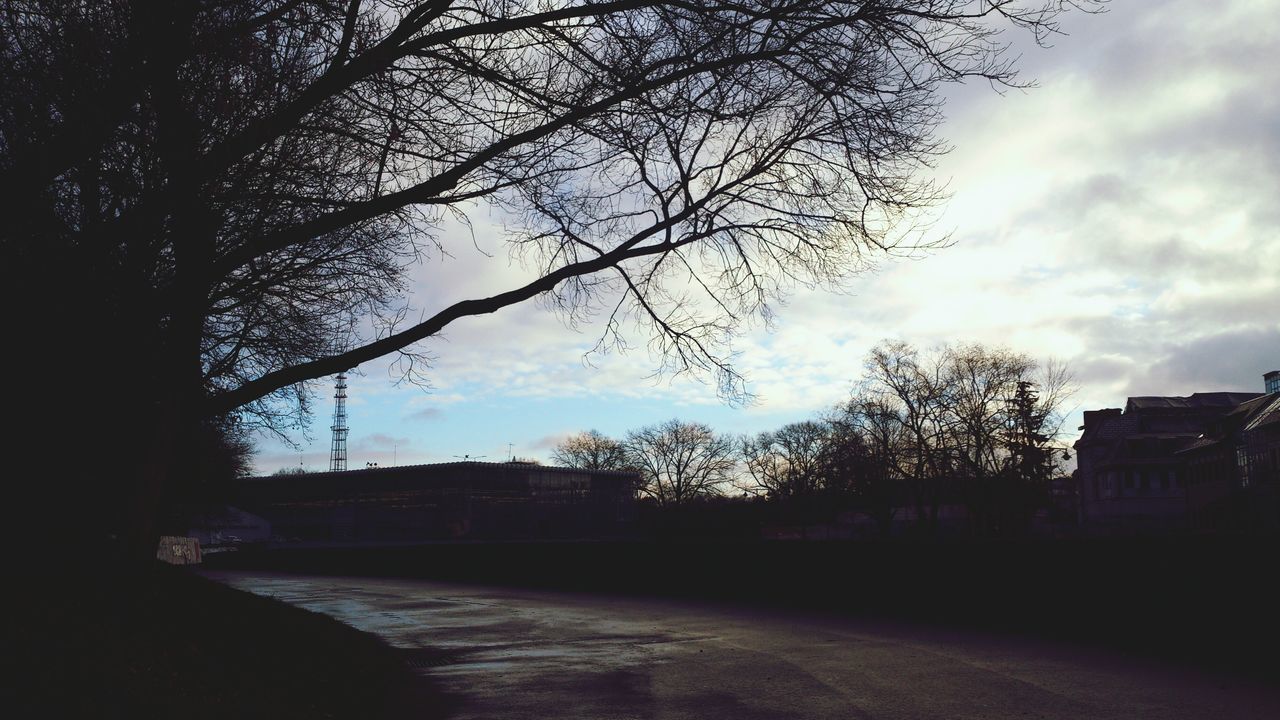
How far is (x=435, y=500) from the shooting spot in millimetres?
106438

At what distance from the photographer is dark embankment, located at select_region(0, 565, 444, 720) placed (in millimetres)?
5324

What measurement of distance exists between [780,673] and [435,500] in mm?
98655

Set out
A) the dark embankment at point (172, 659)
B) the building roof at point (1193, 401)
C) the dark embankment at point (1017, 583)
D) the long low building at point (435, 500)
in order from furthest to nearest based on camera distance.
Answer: the long low building at point (435, 500) → the building roof at point (1193, 401) → the dark embankment at point (1017, 583) → the dark embankment at point (172, 659)

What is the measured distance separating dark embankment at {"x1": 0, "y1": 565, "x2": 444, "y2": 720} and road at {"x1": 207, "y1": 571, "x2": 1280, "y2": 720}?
1.11 metres

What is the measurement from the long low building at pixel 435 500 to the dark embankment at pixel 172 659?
281 ft

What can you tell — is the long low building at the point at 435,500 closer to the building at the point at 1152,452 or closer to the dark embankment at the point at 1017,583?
the building at the point at 1152,452

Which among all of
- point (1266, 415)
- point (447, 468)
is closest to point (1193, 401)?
point (1266, 415)

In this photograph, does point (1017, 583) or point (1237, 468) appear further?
point (1237, 468)

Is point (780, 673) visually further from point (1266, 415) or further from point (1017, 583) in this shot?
point (1266, 415)

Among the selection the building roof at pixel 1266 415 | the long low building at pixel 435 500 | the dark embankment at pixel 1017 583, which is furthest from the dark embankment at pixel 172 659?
the long low building at pixel 435 500

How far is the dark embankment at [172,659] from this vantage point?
532cm

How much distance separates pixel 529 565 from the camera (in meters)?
31.9

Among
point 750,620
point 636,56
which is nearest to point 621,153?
point 636,56

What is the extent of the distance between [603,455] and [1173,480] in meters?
63.7
